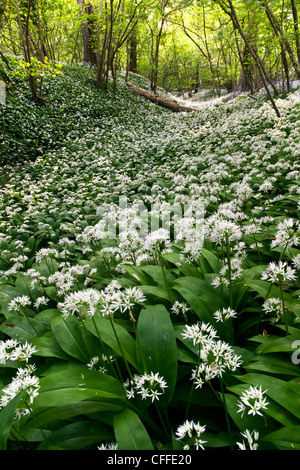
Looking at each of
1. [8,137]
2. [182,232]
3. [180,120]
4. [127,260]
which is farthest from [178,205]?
[180,120]

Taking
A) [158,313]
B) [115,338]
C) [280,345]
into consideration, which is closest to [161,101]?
[158,313]

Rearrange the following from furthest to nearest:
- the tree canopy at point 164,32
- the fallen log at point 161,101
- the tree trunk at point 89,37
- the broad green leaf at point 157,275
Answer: the fallen log at point 161,101, the tree trunk at point 89,37, the tree canopy at point 164,32, the broad green leaf at point 157,275

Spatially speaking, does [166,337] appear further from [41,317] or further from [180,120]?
[180,120]

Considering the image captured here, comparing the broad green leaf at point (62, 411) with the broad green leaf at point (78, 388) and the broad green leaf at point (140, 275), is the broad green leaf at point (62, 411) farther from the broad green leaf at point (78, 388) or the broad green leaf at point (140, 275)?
the broad green leaf at point (140, 275)

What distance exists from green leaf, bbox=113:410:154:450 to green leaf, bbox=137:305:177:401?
0.22m

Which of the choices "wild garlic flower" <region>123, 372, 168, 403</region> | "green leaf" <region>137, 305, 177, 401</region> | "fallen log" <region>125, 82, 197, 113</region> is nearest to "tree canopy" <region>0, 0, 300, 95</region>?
"fallen log" <region>125, 82, 197, 113</region>

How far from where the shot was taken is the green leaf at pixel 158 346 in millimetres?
1409

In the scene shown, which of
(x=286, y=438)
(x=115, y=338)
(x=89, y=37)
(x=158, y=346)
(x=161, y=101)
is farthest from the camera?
(x=161, y=101)

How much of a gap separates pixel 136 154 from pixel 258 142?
12.2 ft

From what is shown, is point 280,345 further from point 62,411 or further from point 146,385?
point 62,411

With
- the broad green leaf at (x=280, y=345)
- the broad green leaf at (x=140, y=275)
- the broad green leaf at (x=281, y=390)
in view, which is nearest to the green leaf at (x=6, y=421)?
the broad green leaf at (x=281, y=390)

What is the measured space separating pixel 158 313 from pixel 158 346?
0.20 meters

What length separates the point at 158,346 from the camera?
1532 millimetres

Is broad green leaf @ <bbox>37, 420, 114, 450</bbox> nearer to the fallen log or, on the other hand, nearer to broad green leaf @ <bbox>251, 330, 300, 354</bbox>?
broad green leaf @ <bbox>251, 330, 300, 354</bbox>
